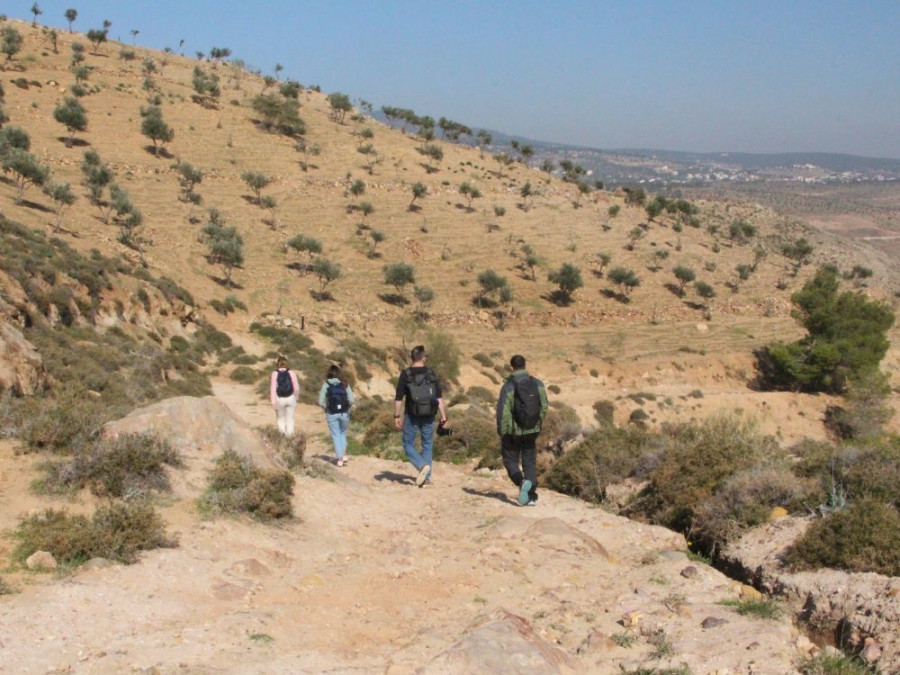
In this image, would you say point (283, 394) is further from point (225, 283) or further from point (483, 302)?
point (483, 302)

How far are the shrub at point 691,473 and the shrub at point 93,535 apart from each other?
221 inches

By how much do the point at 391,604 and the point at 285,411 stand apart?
589 centimetres

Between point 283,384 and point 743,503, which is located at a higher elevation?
point 743,503

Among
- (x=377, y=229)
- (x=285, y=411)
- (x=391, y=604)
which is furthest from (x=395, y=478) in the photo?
(x=377, y=229)

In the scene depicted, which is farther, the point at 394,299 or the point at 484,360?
the point at 394,299

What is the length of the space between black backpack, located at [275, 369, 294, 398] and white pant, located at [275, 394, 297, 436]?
0.06 m

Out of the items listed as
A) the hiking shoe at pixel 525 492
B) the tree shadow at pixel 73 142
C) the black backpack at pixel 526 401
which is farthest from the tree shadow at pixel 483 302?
the black backpack at pixel 526 401

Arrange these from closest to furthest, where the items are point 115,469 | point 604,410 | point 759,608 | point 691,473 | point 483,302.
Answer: point 759,608
point 115,469
point 691,473
point 604,410
point 483,302

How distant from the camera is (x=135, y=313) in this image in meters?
23.0

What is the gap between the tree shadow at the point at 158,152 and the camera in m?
49.0

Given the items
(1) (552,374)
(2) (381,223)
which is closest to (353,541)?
(1) (552,374)

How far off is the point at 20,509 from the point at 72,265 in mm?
17919

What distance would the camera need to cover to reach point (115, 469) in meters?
6.77

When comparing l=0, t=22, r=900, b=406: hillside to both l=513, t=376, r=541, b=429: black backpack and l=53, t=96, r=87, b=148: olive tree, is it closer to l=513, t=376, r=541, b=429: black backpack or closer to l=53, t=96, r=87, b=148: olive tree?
l=53, t=96, r=87, b=148: olive tree
